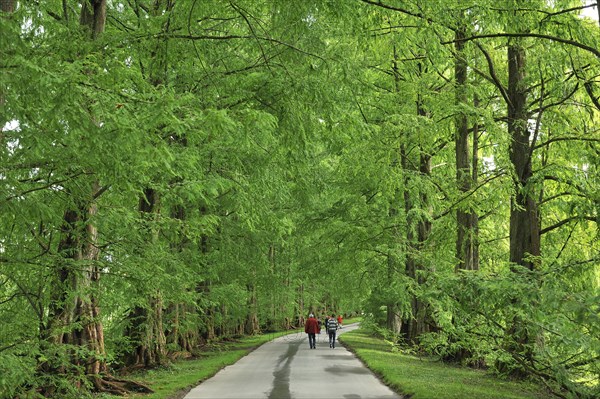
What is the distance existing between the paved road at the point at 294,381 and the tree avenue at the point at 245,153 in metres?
1.93

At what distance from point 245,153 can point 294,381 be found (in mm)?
6227

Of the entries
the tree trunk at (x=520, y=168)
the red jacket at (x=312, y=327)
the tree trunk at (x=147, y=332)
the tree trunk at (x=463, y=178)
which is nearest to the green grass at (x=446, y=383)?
the tree trunk at (x=520, y=168)

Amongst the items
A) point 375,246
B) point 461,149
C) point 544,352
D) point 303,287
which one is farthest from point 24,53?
point 303,287

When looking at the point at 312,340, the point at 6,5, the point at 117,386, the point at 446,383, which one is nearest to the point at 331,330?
the point at 312,340

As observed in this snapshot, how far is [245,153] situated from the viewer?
1569cm

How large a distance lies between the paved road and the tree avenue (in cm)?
193

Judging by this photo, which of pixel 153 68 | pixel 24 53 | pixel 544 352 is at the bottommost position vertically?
pixel 544 352

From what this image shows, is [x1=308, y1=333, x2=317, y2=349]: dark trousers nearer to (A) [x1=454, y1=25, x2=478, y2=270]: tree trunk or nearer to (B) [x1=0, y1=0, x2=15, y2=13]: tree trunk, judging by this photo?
(A) [x1=454, y1=25, x2=478, y2=270]: tree trunk

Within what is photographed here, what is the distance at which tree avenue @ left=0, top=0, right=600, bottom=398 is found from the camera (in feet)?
21.0

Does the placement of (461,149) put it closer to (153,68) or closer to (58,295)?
(153,68)

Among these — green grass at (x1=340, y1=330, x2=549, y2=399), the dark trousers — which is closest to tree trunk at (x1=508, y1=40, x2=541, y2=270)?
green grass at (x1=340, y1=330, x2=549, y2=399)

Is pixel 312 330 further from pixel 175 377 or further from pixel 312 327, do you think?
pixel 175 377

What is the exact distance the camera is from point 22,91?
18.7 ft

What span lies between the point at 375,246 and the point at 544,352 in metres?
14.4
